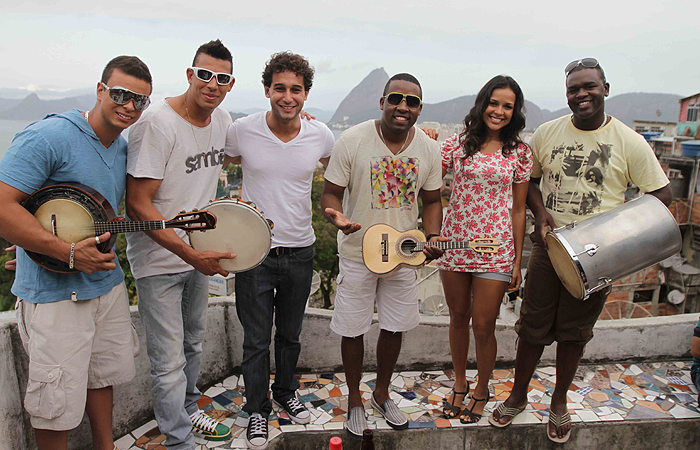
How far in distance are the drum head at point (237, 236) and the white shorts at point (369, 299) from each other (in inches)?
26.7

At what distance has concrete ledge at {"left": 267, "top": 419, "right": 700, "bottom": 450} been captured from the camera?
11.5 ft

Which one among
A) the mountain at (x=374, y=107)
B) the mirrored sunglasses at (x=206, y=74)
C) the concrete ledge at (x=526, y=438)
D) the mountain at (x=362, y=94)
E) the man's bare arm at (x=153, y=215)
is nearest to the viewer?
the man's bare arm at (x=153, y=215)

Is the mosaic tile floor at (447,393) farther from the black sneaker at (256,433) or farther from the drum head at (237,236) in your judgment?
the drum head at (237,236)

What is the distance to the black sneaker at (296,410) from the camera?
3576 millimetres

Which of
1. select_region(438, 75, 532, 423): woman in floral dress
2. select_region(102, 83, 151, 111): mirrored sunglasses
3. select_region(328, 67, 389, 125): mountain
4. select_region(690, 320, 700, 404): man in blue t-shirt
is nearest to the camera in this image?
select_region(102, 83, 151, 111): mirrored sunglasses

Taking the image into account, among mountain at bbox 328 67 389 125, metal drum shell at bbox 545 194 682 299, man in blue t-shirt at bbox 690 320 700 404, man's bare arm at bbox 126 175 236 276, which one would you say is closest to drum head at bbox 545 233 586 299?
metal drum shell at bbox 545 194 682 299

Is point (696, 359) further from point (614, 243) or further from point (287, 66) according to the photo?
point (287, 66)

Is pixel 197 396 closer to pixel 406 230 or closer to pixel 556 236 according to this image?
pixel 406 230

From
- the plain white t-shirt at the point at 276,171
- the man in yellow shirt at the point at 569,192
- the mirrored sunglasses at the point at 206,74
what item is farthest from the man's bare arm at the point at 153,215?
the man in yellow shirt at the point at 569,192

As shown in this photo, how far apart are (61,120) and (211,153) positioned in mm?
860

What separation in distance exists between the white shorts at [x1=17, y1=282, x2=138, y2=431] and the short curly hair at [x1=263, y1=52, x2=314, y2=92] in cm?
172

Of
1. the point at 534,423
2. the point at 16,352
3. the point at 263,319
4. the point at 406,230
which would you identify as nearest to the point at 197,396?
the point at 263,319

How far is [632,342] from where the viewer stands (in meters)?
4.56

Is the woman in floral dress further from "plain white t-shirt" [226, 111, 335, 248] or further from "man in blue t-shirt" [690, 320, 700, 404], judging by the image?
"man in blue t-shirt" [690, 320, 700, 404]
